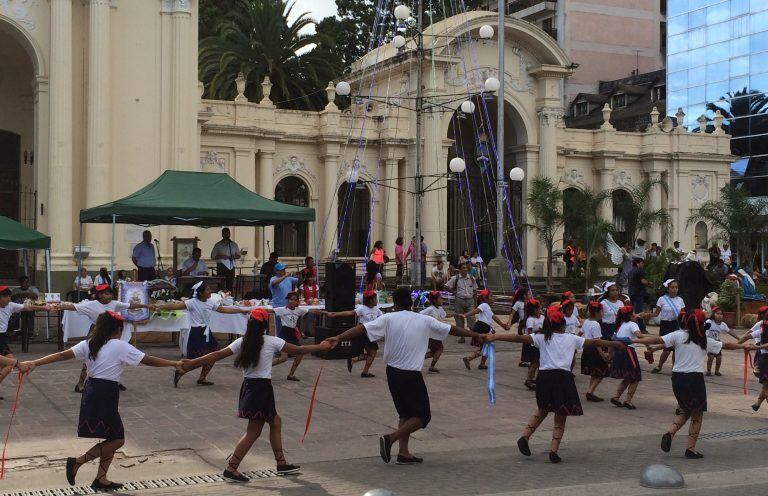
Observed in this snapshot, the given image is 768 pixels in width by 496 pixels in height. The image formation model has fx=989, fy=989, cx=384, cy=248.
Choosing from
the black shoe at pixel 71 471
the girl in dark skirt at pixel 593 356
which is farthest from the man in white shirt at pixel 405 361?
the girl in dark skirt at pixel 593 356

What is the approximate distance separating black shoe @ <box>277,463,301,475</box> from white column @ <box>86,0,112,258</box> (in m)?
16.2

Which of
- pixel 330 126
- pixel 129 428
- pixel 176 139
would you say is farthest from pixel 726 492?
pixel 330 126

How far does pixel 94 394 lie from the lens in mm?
7922

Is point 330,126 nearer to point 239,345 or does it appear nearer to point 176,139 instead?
point 176,139

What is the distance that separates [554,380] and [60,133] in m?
17.3

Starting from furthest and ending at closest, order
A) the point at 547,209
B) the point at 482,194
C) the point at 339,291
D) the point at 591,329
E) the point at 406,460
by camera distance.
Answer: the point at 482,194
the point at 547,209
the point at 339,291
the point at 591,329
the point at 406,460

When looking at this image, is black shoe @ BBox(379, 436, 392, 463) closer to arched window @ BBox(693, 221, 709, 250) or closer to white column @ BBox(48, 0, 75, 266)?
white column @ BBox(48, 0, 75, 266)

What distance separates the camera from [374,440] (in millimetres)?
10273

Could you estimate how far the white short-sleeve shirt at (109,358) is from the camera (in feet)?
26.2

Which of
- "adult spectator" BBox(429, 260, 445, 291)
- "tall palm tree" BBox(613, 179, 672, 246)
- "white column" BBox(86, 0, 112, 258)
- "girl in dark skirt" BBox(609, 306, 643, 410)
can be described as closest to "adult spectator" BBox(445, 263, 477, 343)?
"adult spectator" BBox(429, 260, 445, 291)

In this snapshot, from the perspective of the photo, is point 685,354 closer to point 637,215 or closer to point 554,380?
point 554,380

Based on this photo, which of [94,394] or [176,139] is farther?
[176,139]

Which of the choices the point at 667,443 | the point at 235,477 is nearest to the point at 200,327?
the point at 235,477

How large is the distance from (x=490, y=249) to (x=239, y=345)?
28006mm
